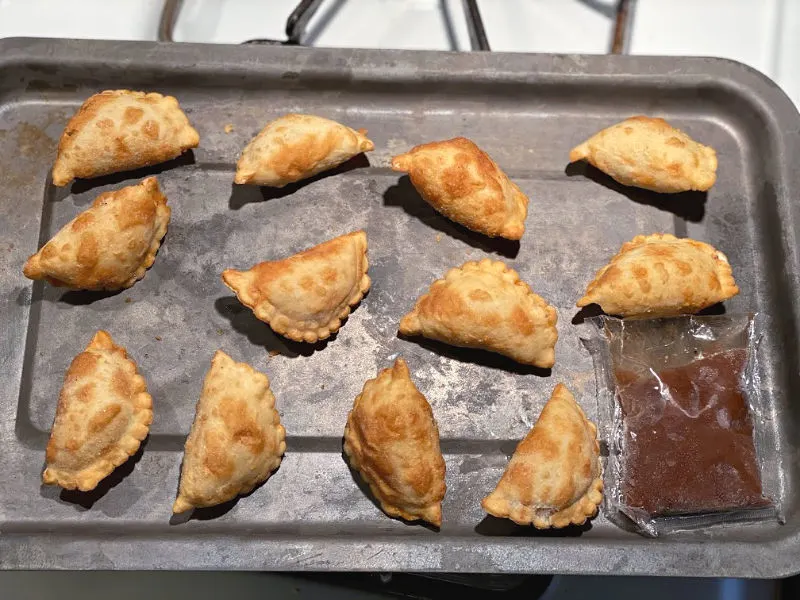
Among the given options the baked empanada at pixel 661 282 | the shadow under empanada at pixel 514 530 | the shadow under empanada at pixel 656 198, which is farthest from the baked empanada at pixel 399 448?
the shadow under empanada at pixel 656 198

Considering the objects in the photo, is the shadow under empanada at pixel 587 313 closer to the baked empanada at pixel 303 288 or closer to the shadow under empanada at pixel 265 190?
the baked empanada at pixel 303 288

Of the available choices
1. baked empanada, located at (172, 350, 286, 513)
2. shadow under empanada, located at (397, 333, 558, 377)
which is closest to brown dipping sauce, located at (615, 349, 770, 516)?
shadow under empanada, located at (397, 333, 558, 377)

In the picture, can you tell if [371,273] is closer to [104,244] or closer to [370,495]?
[370,495]

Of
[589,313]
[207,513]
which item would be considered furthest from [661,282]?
[207,513]

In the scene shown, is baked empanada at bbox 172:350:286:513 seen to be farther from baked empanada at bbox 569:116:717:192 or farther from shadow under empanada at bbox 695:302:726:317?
shadow under empanada at bbox 695:302:726:317

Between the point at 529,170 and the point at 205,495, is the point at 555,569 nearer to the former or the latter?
the point at 205,495

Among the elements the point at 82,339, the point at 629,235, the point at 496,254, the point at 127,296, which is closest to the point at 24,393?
the point at 82,339

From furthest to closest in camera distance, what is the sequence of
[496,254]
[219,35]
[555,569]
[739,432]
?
[219,35], [496,254], [739,432], [555,569]
